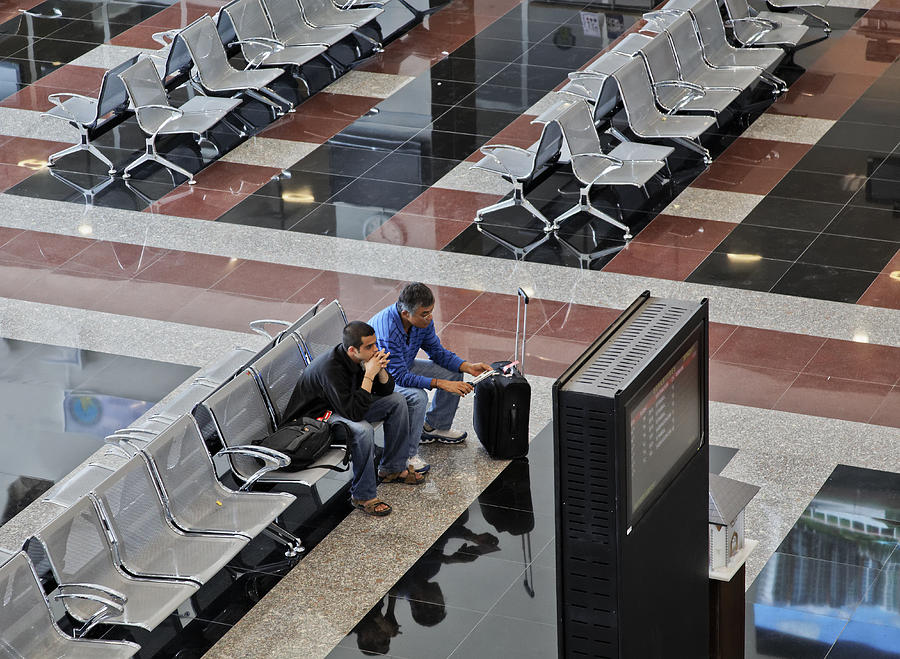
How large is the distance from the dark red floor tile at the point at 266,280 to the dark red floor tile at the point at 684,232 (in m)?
2.35

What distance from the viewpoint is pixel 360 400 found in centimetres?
725

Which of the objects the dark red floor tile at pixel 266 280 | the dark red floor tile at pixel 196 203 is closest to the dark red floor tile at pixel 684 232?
the dark red floor tile at pixel 266 280

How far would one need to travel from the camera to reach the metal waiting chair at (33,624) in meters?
5.63

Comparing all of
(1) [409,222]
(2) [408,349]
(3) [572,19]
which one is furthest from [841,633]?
(3) [572,19]

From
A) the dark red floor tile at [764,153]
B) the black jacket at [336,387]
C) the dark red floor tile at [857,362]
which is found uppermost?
the black jacket at [336,387]

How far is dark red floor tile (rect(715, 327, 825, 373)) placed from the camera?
8.77 m

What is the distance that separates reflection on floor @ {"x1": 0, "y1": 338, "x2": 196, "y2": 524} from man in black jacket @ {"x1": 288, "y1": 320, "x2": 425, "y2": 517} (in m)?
1.52

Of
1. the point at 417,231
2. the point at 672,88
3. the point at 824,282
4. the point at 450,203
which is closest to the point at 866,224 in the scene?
the point at 824,282

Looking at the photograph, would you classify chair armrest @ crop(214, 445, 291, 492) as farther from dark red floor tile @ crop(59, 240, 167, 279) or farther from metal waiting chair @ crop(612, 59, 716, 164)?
metal waiting chair @ crop(612, 59, 716, 164)

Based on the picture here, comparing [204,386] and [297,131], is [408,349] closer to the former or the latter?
[204,386]

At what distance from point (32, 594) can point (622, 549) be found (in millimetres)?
2688

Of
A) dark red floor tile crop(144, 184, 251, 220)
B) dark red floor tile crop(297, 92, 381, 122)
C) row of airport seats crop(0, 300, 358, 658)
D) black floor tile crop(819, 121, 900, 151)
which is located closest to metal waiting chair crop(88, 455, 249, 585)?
row of airport seats crop(0, 300, 358, 658)

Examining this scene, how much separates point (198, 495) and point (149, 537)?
0.42m

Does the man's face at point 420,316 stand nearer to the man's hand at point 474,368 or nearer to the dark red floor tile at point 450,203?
the man's hand at point 474,368
